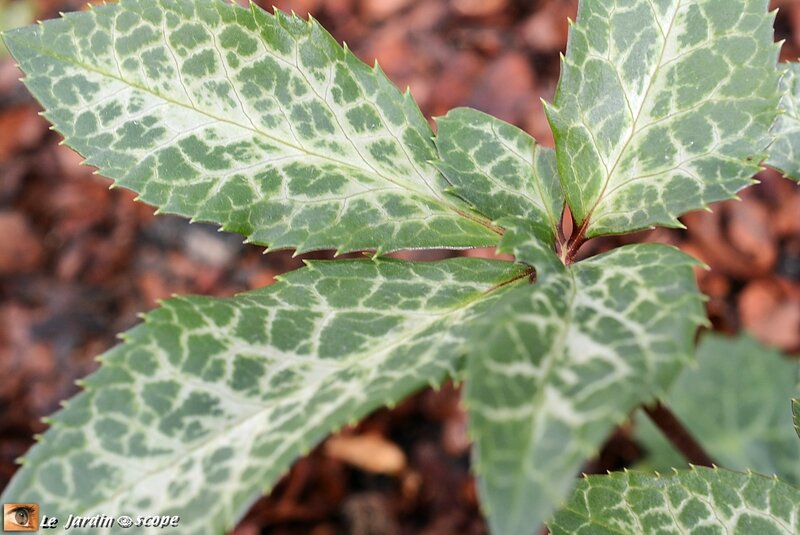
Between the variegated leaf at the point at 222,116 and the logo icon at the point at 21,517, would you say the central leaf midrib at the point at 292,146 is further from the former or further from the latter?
the logo icon at the point at 21,517

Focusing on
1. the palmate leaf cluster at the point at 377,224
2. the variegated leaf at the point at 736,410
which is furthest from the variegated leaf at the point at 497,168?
the variegated leaf at the point at 736,410

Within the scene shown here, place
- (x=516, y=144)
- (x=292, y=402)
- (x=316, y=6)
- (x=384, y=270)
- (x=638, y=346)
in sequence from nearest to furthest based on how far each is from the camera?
(x=638, y=346)
(x=292, y=402)
(x=384, y=270)
(x=516, y=144)
(x=316, y=6)

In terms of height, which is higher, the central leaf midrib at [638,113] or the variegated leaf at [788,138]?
the central leaf midrib at [638,113]

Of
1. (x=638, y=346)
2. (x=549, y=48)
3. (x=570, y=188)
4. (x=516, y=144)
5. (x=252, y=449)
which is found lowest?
(x=638, y=346)

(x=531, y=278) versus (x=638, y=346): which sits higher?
(x=531, y=278)

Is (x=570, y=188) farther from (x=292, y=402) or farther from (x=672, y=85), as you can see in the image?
(x=292, y=402)

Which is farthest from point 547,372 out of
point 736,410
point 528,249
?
point 736,410

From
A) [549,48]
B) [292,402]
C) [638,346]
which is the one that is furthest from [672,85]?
[549,48]

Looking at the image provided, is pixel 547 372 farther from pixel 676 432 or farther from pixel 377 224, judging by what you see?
pixel 676 432
